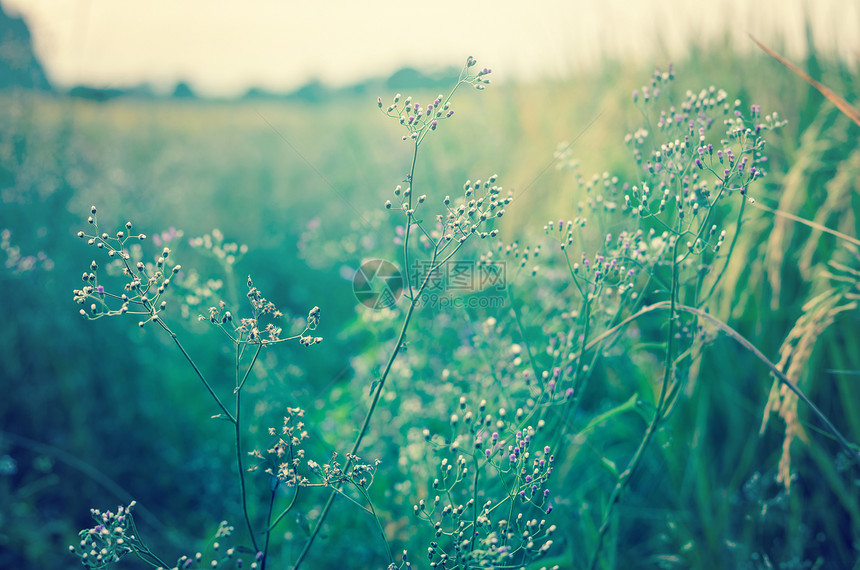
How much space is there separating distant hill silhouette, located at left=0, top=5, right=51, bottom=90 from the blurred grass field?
14 cm

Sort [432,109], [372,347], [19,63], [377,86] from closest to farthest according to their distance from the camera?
1. [432,109]
2. [372,347]
3. [19,63]
4. [377,86]

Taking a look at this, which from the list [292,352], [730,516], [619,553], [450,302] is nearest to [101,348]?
[292,352]

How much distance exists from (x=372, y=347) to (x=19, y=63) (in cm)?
309

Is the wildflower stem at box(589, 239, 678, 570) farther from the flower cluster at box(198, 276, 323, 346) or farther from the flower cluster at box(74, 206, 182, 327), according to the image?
the flower cluster at box(74, 206, 182, 327)

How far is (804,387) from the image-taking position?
7.22ft

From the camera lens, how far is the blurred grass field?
2.28 meters

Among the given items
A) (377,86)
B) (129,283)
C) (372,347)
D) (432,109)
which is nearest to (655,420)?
(432,109)

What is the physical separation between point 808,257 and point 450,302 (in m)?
1.54

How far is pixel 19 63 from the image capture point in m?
3.52

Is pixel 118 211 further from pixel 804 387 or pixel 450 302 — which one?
pixel 804 387

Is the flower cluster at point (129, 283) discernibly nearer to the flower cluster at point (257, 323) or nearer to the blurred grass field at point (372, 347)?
the flower cluster at point (257, 323)

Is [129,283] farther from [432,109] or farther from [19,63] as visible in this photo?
[19,63]

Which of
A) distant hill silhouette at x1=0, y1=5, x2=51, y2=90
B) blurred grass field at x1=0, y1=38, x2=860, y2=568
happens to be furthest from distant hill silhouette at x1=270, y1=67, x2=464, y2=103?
distant hill silhouette at x1=0, y1=5, x2=51, y2=90

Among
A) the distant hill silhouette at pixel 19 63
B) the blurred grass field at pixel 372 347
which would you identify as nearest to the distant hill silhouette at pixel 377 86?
the blurred grass field at pixel 372 347
